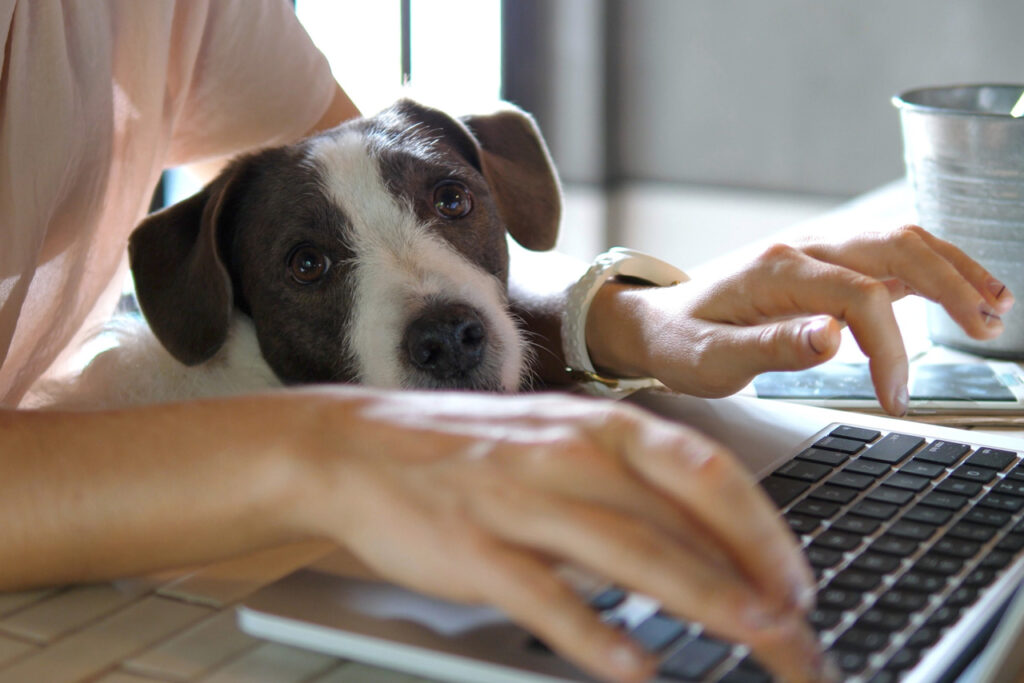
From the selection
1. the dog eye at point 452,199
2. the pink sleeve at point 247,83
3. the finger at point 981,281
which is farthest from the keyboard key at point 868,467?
the pink sleeve at point 247,83

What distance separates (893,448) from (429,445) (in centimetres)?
38

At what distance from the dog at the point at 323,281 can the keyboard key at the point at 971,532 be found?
42 centimetres

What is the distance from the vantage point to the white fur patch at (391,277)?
93 centimetres

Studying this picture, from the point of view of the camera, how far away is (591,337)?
0.97 m

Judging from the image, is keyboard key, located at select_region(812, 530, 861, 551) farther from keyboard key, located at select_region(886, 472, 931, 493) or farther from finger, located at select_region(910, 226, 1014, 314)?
finger, located at select_region(910, 226, 1014, 314)

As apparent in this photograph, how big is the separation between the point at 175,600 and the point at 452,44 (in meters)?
3.43

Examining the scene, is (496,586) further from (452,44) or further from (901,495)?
(452,44)

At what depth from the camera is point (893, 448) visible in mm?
713

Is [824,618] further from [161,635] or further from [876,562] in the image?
[161,635]

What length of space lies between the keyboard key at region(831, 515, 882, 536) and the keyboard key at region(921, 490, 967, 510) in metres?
0.05

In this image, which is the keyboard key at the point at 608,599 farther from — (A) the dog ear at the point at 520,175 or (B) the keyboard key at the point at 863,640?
(A) the dog ear at the point at 520,175

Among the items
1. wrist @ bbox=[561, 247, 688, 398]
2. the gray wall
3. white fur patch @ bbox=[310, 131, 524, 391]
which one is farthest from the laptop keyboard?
the gray wall

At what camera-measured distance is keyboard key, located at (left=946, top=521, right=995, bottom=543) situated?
1.90 feet

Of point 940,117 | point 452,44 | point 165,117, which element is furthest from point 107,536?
point 452,44
